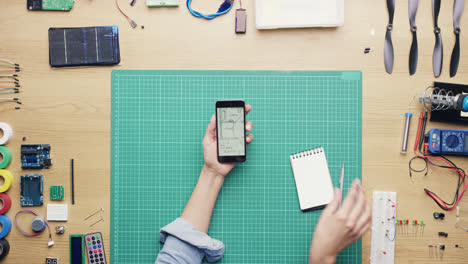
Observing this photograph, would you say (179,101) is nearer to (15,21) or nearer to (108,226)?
(108,226)

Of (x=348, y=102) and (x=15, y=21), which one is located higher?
(x=15, y=21)

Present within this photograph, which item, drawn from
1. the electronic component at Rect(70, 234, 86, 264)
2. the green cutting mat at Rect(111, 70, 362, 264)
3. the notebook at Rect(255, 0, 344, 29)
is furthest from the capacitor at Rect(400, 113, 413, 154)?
the electronic component at Rect(70, 234, 86, 264)

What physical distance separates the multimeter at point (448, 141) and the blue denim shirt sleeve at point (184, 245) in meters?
0.90

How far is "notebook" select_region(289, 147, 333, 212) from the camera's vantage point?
3.73 feet

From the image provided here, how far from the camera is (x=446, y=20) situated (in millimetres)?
1167

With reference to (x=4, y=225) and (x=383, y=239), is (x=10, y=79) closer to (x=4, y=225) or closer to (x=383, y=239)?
(x=4, y=225)

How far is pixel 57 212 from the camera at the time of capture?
1157 millimetres

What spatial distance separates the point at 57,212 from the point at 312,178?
3.29 ft

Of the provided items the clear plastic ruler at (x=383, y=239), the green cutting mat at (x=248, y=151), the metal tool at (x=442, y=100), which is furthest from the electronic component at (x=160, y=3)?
the clear plastic ruler at (x=383, y=239)

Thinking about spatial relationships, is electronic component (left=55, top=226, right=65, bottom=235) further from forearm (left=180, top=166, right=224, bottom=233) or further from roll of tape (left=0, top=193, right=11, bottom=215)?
forearm (left=180, top=166, right=224, bottom=233)

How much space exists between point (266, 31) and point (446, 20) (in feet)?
2.33

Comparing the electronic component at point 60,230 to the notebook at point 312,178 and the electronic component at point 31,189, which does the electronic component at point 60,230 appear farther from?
the notebook at point 312,178

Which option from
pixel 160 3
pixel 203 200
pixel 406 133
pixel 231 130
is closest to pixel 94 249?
pixel 203 200

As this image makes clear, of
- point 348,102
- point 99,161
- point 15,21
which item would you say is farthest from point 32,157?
point 348,102
